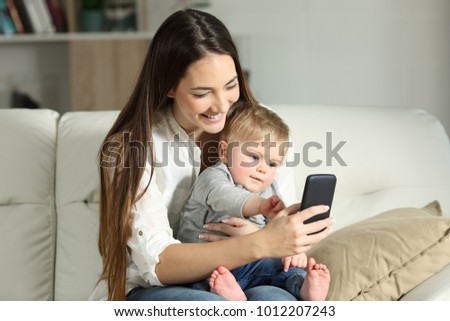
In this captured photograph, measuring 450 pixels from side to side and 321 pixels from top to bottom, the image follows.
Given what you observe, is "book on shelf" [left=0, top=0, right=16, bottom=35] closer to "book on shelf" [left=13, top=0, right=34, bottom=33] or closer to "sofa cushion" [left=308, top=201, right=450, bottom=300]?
"book on shelf" [left=13, top=0, right=34, bottom=33]

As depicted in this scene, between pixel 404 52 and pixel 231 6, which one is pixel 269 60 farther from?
pixel 404 52

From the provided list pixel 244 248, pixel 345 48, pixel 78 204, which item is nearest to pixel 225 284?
pixel 244 248

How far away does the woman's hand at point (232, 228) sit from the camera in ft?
6.00

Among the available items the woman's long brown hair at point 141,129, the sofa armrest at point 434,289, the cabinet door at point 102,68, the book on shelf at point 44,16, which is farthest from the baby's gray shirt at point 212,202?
the book on shelf at point 44,16

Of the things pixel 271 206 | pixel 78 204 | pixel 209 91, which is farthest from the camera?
pixel 78 204

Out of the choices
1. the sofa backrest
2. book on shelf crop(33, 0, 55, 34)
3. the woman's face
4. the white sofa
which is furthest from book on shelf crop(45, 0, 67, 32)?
the woman's face

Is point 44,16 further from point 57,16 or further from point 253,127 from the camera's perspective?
point 253,127

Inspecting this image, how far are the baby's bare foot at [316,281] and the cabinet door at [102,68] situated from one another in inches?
102

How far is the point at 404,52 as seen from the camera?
167 inches

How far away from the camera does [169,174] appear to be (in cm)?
197

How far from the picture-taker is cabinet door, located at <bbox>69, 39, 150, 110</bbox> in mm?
4199

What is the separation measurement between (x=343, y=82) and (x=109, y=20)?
4.14ft

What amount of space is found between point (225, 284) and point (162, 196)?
33 cm
